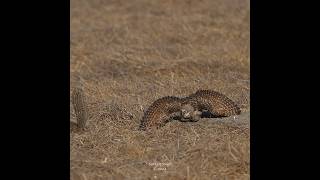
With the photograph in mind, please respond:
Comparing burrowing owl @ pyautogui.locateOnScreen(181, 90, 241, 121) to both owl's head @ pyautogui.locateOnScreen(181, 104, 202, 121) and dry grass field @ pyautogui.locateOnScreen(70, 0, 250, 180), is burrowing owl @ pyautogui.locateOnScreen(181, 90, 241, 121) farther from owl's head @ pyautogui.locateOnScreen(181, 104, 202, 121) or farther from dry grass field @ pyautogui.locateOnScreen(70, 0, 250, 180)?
dry grass field @ pyautogui.locateOnScreen(70, 0, 250, 180)

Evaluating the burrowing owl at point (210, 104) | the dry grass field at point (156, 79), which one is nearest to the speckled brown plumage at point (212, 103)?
the burrowing owl at point (210, 104)

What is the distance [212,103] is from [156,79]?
2451 millimetres

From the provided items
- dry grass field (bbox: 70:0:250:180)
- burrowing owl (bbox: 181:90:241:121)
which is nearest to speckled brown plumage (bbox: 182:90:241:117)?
burrowing owl (bbox: 181:90:241:121)

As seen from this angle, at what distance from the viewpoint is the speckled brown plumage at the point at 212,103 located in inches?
306

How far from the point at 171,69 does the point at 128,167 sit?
4232mm

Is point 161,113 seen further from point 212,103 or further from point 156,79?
point 156,79

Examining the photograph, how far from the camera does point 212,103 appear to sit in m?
7.77

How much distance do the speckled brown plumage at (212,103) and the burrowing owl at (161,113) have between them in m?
0.10

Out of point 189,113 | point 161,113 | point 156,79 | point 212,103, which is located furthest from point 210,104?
point 156,79

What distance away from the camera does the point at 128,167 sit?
260 inches
